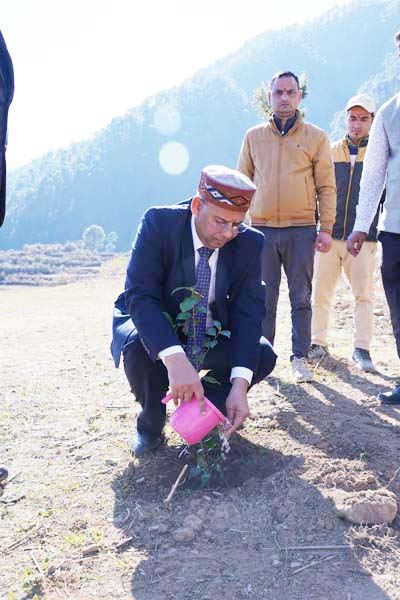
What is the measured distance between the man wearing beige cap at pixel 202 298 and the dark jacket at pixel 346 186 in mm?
2145

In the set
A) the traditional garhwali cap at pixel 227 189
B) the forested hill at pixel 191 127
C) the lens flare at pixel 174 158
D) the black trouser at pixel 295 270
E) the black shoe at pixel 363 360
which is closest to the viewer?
the traditional garhwali cap at pixel 227 189

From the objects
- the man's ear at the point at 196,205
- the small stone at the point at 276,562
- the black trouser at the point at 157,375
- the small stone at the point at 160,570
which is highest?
the man's ear at the point at 196,205

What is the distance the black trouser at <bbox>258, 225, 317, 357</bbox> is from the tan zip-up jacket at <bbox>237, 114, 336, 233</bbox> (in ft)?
0.24

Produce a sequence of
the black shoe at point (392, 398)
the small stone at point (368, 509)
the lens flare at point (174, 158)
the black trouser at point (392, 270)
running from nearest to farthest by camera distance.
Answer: the small stone at point (368, 509) → the black trouser at point (392, 270) → the black shoe at point (392, 398) → the lens flare at point (174, 158)

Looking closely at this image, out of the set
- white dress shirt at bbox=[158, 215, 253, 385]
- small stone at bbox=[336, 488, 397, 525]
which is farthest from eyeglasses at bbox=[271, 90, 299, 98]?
small stone at bbox=[336, 488, 397, 525]

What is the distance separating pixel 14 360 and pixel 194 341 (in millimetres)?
3202

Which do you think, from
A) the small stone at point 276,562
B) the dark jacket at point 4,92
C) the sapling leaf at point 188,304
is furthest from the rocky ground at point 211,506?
the dark jacket at point 4,92

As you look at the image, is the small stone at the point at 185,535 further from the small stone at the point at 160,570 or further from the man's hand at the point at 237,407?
the man's hand at the point at 237,407

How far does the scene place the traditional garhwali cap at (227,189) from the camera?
232cm

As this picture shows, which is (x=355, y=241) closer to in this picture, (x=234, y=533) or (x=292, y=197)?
(x=292, y=197)

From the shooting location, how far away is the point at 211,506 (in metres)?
2.32

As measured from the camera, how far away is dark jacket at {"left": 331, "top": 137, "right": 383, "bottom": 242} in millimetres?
4641

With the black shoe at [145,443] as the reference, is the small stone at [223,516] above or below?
above

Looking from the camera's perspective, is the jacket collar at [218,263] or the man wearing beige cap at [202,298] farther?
the jacket collar at [218,263]
